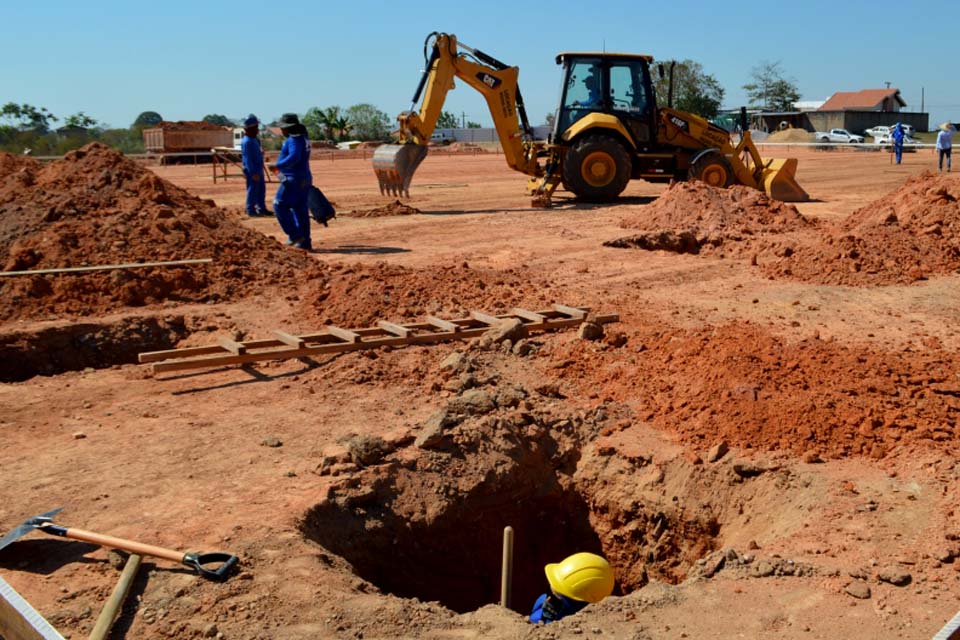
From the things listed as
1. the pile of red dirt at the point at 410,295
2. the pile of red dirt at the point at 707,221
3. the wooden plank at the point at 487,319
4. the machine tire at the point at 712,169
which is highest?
the machine tire at the point at 712,169

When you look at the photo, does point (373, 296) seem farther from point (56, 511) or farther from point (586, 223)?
point (586, 223)

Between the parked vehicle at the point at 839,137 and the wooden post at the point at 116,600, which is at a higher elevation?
the parked vehicle at the point at 839,137

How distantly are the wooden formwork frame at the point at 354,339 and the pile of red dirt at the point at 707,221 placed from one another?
425 centimetres

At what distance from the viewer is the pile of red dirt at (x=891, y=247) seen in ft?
35.0

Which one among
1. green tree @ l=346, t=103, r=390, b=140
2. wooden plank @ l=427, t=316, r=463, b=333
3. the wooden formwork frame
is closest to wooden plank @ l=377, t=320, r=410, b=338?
the wooden formwork frame

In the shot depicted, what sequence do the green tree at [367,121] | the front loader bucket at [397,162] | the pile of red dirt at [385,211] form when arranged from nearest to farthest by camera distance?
the pile of red dirt at [385,211], the front loader bucket at [397,162], the green tree at [367,121]

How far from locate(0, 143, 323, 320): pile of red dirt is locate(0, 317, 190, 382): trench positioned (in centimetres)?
57

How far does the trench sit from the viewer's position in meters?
8.23

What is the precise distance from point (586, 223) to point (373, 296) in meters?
7.00

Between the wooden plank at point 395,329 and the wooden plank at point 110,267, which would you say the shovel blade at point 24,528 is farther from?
the wooden plank at point 110,267

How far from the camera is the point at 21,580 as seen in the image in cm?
440

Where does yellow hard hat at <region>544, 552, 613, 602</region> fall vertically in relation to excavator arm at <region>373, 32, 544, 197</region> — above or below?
below

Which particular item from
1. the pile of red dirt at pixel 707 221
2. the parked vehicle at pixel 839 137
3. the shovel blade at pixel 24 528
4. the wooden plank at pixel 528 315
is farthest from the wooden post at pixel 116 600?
the parked vehicle at pixel 839 137

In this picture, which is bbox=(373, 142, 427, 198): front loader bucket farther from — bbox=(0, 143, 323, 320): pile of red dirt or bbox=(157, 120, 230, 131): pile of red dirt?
bbox=(157, 120, 230, 131): pile of red dirt
